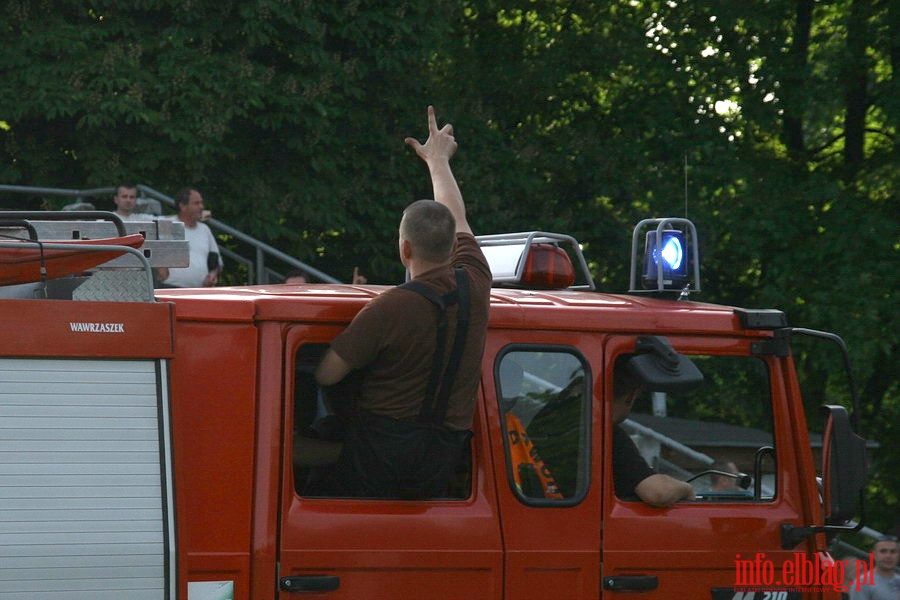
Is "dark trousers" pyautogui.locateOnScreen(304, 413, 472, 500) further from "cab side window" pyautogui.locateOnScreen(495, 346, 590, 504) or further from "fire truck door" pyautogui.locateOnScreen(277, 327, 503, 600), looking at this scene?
"cab side window" pyautogui.locateOnScreen(495, 346, 590, 504)

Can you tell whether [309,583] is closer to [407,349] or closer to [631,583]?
[407,349]

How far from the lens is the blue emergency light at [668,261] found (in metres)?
5.14

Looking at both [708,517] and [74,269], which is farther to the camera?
[708,517]

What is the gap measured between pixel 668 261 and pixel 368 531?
1702 millimetres

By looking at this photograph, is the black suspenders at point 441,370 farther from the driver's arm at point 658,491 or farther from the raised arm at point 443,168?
the driver's arm at point 658,491

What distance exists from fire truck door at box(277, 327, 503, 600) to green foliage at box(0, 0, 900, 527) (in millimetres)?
8899

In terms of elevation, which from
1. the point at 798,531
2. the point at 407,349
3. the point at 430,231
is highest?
the point at 430,231

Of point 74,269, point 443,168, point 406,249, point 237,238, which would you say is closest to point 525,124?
point 237,238

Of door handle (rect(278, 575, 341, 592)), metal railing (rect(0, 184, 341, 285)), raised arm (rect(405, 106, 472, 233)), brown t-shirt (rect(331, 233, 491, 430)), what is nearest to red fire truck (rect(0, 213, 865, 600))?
door handle (rect(278, 575, 341, 592))

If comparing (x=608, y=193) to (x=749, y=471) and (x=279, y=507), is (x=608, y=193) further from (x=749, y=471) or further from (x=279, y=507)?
(x=279, y=507)

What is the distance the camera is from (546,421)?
4.50 m

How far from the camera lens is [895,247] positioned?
56.7 ft

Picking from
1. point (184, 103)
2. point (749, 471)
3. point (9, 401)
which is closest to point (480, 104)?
point (184, 103)

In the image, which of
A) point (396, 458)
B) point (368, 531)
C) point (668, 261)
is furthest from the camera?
point (668, 261)
